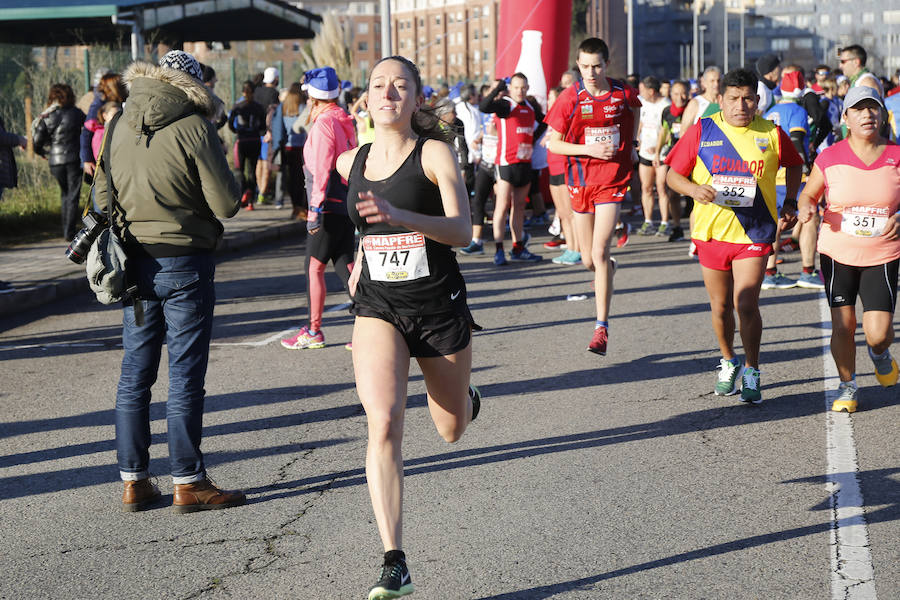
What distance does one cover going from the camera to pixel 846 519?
4.83 metres

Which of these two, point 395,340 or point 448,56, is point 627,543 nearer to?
point 395,340

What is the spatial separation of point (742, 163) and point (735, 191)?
0.55 feet

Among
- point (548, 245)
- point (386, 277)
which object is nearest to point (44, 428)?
point (386, 277)

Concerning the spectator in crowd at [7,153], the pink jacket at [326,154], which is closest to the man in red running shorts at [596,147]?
the pink jacket at [326,154]

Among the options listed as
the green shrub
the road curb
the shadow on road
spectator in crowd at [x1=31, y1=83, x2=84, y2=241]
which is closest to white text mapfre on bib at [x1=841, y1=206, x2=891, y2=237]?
the shadow on road

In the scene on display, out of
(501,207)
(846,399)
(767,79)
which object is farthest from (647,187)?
(846,399)

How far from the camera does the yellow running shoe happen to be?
21.9 feet

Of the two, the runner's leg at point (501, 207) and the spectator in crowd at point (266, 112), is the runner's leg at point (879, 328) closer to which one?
the runner's leg at point (501, 207)

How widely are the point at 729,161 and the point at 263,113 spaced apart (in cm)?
1314

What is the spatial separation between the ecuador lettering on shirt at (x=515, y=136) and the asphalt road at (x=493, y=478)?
4157 mm

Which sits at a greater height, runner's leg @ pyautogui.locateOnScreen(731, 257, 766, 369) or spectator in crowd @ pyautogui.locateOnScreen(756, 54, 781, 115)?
spectator in crowd @ pyautogui.locateOnScreen(756, 54, 781, 115)

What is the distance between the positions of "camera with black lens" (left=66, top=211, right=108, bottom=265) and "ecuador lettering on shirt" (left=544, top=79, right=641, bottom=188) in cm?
444

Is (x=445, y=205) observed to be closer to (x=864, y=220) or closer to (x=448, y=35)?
(x=864, y=220)

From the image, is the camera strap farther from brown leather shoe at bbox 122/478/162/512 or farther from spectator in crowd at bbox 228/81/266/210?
spectator in crowd at bbox 228/81/266/210
